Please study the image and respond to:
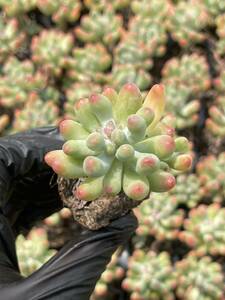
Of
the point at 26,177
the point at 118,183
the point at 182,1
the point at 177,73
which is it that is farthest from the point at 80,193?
the point at 182,1

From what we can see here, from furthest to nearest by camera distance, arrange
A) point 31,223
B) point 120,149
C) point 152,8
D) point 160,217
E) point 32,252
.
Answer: point 152,8 < point 160,217 < point 32,252 < point 31,223 < point 120,149

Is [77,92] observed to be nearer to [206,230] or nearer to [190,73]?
[190,73]

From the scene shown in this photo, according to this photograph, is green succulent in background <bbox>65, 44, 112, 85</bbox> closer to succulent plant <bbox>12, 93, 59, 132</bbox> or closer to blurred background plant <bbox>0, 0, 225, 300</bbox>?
blurred background plant <bbox>0, 0, 225, 300</bbox>

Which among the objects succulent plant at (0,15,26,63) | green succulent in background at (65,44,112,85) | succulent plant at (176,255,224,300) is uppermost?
succulent plant at (0,15,26,63)

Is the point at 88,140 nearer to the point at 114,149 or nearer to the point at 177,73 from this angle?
the point at 114,149

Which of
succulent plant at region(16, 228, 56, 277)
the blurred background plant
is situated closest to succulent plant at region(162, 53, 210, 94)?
the blurred background plant

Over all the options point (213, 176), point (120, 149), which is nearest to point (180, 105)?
point (213, 176)
